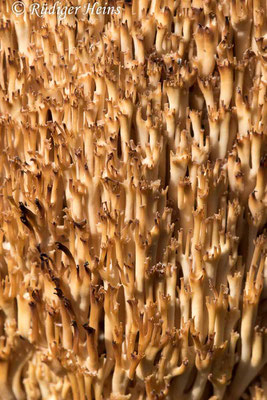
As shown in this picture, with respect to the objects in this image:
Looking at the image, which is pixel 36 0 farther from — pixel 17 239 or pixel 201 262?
pixel 201 262

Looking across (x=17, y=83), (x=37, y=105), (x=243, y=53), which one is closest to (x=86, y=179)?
(x=37, y=105)

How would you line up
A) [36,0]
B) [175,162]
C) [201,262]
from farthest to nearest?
[36,0] < [175,162] < [201,262]

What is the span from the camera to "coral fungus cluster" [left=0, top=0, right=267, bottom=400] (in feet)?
4.72

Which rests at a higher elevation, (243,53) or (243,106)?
(243,53)

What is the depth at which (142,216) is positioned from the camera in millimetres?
1492

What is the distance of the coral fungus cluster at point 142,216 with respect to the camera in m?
1.44

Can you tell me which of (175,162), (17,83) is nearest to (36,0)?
(17,83)

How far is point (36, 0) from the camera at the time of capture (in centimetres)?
195

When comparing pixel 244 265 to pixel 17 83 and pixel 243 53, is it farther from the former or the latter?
pixel 17 83

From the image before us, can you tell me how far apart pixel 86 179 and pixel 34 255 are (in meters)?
0.27

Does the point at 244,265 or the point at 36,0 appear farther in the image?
the point at 36,0

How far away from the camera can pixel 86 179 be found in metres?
1.55

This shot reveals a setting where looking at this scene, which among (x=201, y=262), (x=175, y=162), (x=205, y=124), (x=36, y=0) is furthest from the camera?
(x=36, y=0)

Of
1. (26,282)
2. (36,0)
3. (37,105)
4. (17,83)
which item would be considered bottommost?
(26,282)
